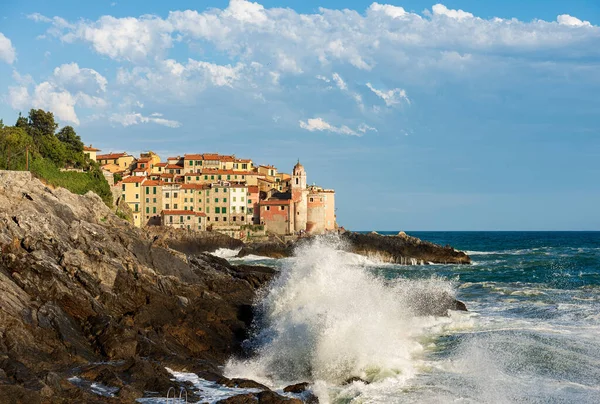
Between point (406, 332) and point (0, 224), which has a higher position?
point (0, 224)

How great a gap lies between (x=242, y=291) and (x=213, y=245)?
4578 cm

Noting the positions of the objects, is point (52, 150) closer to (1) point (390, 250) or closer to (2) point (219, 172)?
(2) point (219, 172)

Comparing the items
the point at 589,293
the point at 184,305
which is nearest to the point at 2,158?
the point at 184,305

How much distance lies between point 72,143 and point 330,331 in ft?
205

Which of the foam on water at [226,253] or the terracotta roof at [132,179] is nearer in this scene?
the foam on water at [226,253]

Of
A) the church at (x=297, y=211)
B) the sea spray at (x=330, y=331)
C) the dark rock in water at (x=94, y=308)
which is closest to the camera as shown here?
the dark rock in water at (x=94, y=308)

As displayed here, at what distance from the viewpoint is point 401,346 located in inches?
872

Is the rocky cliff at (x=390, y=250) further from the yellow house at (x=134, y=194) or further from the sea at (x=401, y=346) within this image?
the sea at (x=401, y=346)

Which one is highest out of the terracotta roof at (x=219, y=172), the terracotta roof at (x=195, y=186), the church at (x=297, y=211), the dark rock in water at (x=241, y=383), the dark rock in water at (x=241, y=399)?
the terracotta roof at (x=219, y=172)

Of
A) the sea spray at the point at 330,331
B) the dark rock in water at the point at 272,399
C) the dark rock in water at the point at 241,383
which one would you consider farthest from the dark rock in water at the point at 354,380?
the dark rock in water at the point at 272,399

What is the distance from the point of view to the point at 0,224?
25.7m

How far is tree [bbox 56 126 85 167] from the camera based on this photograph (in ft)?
234

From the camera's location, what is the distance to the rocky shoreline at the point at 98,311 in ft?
54.3

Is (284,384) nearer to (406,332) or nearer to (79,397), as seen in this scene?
(79,397)
